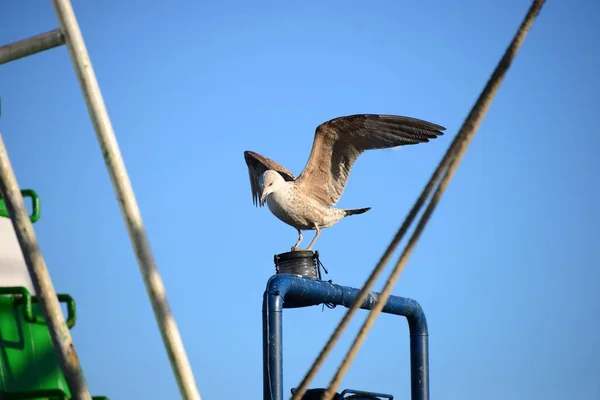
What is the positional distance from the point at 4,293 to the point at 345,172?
7268mm

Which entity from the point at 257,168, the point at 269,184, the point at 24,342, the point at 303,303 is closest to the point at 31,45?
the point at 24,342

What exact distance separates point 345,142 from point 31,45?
7.12m

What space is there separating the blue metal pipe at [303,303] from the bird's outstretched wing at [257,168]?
3.34 metres

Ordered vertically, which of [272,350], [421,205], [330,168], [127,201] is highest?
[127,201]

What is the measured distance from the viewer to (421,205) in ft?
5.37

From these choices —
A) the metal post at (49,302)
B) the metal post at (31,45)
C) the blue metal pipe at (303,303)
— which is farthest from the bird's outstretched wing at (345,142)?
the metal post at (49,302)

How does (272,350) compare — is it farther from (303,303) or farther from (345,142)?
(345,142)

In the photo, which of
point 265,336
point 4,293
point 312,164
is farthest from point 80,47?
point 312,164

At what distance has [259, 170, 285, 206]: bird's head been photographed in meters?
8.11

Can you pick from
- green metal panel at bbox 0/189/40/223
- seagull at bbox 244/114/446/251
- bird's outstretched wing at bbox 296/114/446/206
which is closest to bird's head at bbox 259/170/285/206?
seagull at bbox 244/114/446/251

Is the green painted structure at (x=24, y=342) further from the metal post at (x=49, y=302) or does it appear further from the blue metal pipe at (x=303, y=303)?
the blue metal pipe at (x=303, y=303)

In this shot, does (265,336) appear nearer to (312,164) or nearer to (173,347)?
(173,347)

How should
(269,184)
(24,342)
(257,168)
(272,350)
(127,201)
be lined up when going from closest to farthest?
(127,201) < (24,342) < (272,350) < (269,184) < (257,168)

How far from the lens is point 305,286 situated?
17.2 feet
